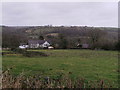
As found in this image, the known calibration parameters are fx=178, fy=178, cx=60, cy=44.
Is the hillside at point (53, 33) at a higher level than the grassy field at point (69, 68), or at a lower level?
higher

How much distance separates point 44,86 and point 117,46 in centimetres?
5134

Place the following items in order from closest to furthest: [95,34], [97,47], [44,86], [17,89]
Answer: [17,89] → [44,86] → [97,47] → [95,34]

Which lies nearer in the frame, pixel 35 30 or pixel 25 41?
pixel 25 41

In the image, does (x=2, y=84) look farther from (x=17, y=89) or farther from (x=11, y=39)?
(x=11, y=39)

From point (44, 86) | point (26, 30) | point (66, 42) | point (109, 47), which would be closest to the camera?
point (44, 86)

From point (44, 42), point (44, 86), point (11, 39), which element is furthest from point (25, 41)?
point (44, 86)

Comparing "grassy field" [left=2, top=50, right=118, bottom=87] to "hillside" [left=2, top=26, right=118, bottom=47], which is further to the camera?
"hillside" [left=2, top=26, right=118, bottom=47]

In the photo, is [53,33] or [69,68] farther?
[53,33]

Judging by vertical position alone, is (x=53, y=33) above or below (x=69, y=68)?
above

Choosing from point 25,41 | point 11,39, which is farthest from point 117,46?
point 25,41

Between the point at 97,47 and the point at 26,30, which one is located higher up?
the point at 26,30

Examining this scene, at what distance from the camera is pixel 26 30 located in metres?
135

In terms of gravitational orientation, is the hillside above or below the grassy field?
above

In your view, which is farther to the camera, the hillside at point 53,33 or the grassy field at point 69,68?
the hillside at point 53,33
